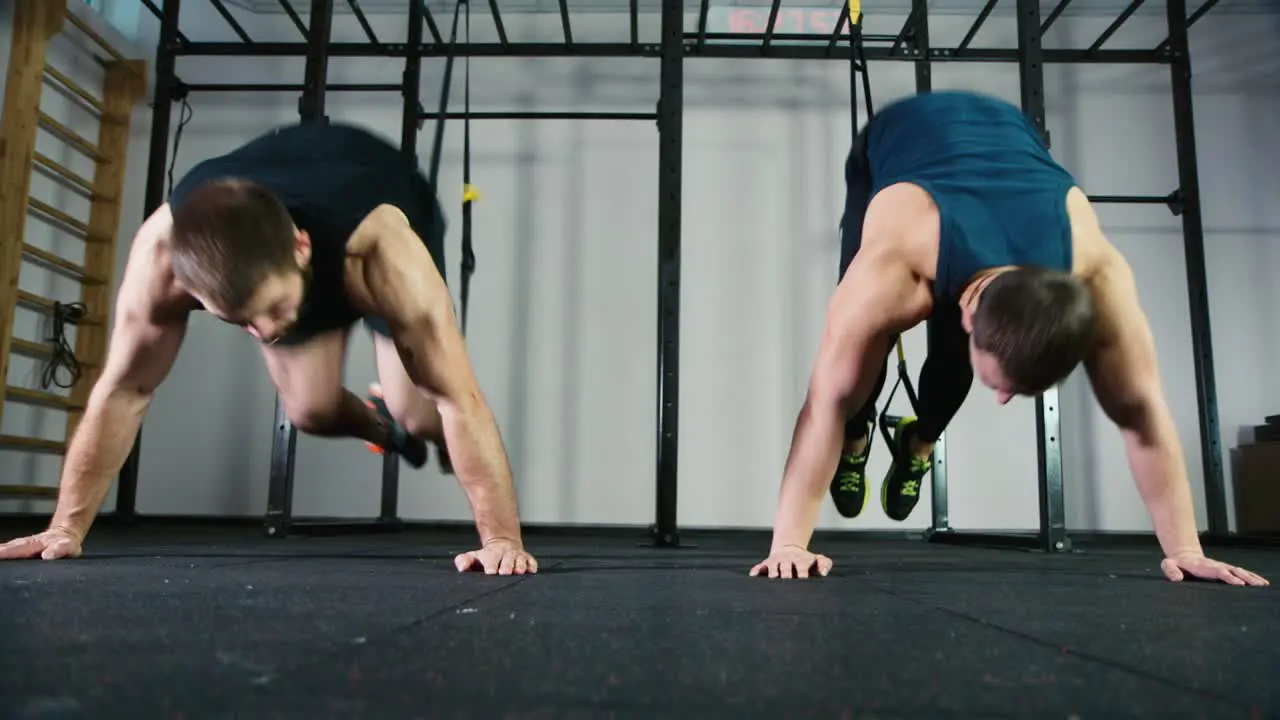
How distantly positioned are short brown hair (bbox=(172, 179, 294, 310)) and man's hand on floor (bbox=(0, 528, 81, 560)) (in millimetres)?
788

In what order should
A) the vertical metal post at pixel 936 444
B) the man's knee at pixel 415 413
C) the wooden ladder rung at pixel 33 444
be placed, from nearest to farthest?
1. the man's knee at pixel 415 413
2. the vertical metal post at pixel 936 444
3. the wooden ladder rung at pixel 33 444

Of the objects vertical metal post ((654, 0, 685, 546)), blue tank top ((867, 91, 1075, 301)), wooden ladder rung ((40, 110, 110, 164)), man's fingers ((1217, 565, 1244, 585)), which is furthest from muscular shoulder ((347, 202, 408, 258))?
wooden ladder rung ((40, 110, 110, 164))

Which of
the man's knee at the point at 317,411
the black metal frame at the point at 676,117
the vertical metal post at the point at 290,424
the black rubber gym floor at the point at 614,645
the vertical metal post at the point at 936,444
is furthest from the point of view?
the vertical metal post at the point at 936,444

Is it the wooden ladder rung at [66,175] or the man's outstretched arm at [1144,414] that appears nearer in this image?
the man's outstretched arm at [1144,414]

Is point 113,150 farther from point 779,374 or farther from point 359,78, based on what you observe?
point 779,374

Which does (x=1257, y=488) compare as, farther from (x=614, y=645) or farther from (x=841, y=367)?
(x=614, y=645)

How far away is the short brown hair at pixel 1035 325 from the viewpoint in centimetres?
166

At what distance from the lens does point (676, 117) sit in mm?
3594

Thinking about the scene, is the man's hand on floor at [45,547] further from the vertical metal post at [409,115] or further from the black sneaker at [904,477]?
the black sneaker at [904,477]

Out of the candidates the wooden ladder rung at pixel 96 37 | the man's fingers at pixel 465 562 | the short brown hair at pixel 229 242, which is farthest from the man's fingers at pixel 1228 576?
the wooden ladder rung at pixel 96 37

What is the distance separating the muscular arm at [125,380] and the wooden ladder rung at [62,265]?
2.59 m

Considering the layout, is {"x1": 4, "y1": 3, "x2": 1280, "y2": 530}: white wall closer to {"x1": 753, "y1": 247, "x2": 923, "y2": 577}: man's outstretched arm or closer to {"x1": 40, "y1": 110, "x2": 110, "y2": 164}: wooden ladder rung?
{"x1": 40, "y1": 110, "x2": 110, "y2": 164}: wooden ladder rung

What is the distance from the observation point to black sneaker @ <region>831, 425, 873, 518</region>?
9.73 feet

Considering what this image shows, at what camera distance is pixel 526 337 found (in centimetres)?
474
